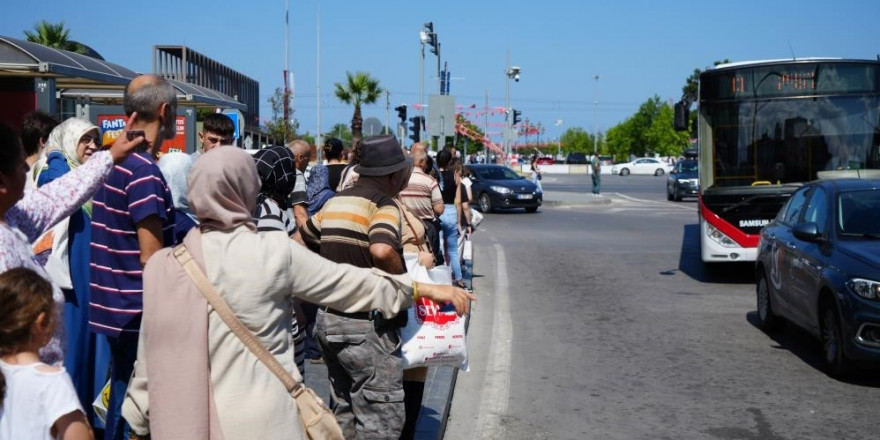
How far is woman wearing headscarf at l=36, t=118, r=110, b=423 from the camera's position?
5230 millimetres

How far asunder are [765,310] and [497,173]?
21168 mm

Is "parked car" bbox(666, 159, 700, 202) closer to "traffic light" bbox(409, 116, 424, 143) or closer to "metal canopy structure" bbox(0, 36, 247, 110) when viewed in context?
"traffic light" bbox(409, 116, 424, 143)

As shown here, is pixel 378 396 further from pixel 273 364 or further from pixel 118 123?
pixel 118 123

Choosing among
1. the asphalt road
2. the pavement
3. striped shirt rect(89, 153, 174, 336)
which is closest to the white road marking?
the asphalt road

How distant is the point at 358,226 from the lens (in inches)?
187

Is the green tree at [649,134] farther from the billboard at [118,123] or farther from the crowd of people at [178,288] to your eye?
the crowd of people at [178,288]

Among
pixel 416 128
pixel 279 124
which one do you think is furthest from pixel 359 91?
pixel 416 128

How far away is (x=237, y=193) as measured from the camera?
11.1 ft

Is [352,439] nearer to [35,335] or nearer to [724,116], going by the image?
[35,335]

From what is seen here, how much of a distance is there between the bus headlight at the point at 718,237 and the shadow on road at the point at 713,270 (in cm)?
82

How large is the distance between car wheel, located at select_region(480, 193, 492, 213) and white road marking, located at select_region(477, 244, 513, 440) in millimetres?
17083

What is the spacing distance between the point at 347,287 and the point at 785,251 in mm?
7165

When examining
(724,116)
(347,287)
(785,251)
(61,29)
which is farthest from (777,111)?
(61,29)

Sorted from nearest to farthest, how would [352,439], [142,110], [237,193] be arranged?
[237,193] → [142,110] → [352,439]
